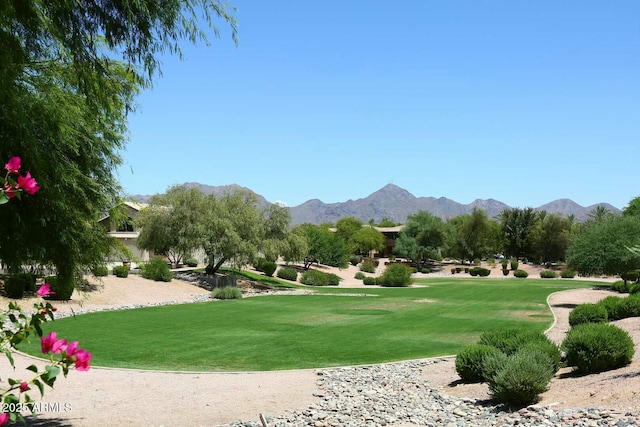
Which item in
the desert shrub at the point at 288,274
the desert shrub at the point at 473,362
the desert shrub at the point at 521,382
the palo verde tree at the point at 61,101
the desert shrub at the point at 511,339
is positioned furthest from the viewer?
the desert shrub at the point at 288,274

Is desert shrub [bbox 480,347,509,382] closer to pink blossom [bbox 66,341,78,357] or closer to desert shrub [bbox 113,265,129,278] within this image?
pink blossom [bbox 66,341,78,357]

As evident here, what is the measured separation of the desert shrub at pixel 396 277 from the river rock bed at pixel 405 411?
42.3m

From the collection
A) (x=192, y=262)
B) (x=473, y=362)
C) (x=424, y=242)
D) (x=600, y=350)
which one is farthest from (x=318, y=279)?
(x=600, y=350)

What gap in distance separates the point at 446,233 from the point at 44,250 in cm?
8918

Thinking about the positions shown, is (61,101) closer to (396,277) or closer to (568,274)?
(396,277)

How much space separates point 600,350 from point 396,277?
44164 mm

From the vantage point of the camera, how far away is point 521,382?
9.88 meters

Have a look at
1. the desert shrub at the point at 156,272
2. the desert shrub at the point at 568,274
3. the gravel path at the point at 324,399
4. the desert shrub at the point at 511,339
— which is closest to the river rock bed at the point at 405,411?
the gravel path at the point at 324,399

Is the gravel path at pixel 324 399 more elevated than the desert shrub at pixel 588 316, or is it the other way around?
the desert shrub at pixel 588 316

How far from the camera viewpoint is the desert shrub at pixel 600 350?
38.7ft

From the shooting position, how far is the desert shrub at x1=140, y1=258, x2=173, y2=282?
4047 cm

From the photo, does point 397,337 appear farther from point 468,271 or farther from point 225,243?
point 468,271

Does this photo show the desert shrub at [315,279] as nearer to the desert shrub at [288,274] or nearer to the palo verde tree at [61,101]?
the desert shrub at [288,274]

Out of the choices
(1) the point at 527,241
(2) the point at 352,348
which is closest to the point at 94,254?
(2) the point at 352,348
